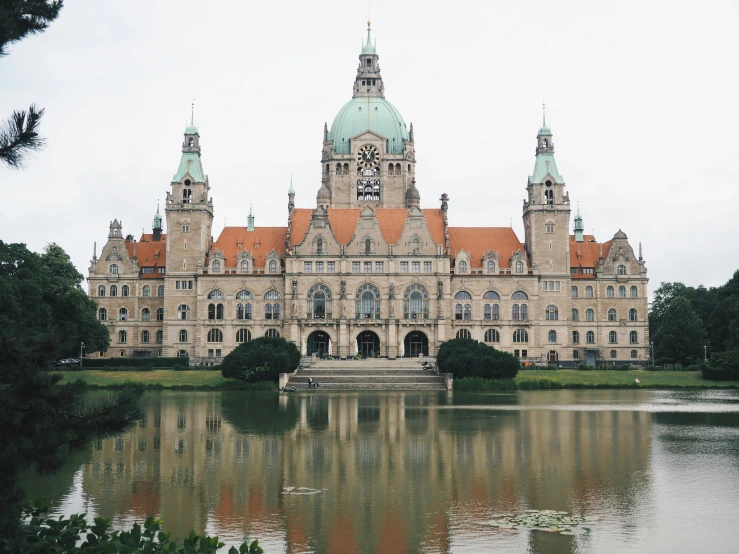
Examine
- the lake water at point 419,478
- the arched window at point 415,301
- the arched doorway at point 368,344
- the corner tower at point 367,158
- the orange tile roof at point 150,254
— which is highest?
the corner tower at point 367,158

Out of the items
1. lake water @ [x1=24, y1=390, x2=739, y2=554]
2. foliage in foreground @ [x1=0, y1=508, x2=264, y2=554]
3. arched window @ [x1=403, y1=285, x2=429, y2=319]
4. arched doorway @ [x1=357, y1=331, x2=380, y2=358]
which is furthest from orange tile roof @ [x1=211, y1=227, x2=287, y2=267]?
foliage in foreground @ [x1=0, y1=508, x2=264, y2=554]

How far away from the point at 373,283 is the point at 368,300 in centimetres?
188

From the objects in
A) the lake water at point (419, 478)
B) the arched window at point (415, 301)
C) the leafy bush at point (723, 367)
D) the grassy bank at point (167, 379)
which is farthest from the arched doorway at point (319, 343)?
the lake water at point (419, 478)

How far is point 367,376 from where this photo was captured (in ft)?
239

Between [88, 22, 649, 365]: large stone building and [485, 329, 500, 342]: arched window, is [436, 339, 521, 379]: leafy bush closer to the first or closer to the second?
[88, 22, 649, 365]: large stone building

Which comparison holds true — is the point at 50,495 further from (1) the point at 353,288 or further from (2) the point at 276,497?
(1) the point at 353,288

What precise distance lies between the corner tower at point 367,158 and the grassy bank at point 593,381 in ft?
121

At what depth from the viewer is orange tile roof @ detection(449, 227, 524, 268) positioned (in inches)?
3765

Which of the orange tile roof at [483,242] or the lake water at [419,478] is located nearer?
the lake water at [419,478]

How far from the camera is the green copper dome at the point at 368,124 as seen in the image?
357 ft

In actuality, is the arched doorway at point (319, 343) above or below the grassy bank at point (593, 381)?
above

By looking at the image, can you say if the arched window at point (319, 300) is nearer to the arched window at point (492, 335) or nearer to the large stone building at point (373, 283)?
the large stone building at point (373, 283)

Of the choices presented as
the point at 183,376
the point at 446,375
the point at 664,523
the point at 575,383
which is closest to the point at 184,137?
the point at 183,376

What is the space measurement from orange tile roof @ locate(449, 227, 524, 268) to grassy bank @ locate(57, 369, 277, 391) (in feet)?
109
